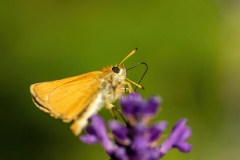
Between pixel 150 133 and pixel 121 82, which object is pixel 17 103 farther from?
pixel 150 133

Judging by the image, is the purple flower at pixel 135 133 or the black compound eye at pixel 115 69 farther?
the black compound eye at pixel 115 69

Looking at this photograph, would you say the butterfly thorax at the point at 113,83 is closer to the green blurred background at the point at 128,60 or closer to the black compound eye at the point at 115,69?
the black compound eye at the point at 115,69

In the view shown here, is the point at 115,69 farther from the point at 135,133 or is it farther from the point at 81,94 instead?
the point at 135,133

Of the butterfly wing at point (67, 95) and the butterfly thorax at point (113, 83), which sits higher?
the butterfly thorax at point (113, 83)

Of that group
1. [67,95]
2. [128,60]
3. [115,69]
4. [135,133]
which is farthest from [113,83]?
[128,60]

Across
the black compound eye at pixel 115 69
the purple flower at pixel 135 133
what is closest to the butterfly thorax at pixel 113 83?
the black compound eye at pixel 115 69

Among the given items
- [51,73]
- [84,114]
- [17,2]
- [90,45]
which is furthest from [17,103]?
[84,114]

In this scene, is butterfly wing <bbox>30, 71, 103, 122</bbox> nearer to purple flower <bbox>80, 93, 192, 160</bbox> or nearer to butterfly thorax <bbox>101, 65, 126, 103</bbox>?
butterfly thorax <bbox>101, 65, 126, 103</bbox>
